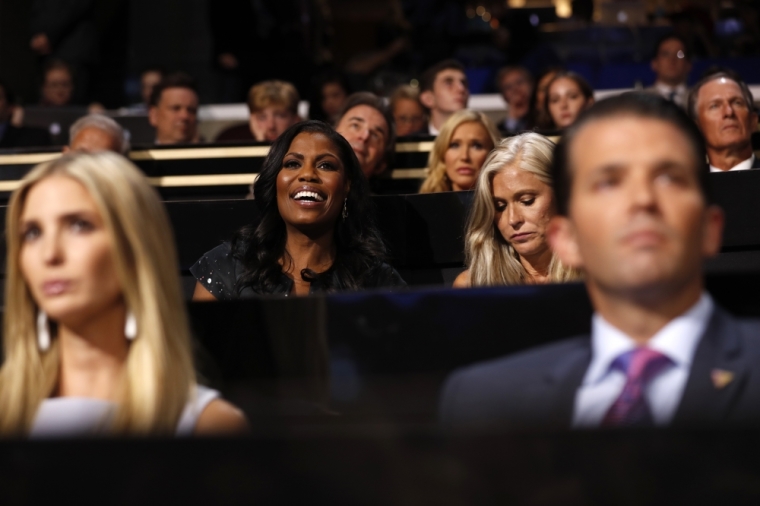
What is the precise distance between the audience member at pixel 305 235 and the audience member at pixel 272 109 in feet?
7.28

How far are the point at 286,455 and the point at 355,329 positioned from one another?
13.9 inches

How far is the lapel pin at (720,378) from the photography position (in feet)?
3.80

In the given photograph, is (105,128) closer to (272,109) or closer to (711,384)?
(272,109)

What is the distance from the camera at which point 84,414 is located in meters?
1.34

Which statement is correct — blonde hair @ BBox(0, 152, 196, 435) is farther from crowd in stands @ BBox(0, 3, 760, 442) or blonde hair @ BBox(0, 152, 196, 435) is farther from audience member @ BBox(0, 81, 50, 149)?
audience member @ BBox(0, 81, 50, 149)

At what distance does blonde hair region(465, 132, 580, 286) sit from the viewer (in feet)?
8.66

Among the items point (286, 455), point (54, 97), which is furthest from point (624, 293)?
point (54, 97)

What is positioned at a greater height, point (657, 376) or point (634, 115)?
point (634, 115)

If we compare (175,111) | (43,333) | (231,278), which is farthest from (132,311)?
(175,111)

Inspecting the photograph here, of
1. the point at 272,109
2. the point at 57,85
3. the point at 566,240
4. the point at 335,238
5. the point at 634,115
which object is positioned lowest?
the point at 335,238

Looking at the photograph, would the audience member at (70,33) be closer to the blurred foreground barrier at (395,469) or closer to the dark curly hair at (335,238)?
the dark curly hair at (335,238)

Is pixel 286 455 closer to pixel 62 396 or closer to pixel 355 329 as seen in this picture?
pixel 355 329

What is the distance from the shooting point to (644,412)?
3.80 ft

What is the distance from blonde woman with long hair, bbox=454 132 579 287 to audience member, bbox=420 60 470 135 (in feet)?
8.37
